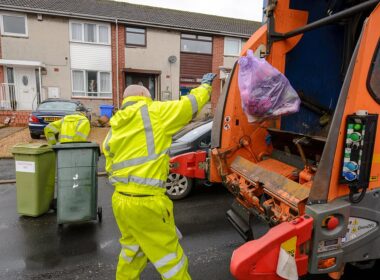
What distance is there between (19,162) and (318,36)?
4.18m

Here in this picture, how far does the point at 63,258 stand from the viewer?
3238 mm

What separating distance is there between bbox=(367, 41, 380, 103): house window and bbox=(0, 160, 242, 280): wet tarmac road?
2085mm

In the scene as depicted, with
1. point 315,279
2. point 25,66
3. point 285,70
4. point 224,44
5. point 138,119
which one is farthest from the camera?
point 224,44

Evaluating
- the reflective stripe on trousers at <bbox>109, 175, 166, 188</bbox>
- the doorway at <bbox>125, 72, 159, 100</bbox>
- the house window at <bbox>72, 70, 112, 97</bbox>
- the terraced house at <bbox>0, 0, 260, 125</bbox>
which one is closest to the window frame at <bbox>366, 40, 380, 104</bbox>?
the reflective stripe on trousers at <bbox>109, 175, 166, 188</bbox>

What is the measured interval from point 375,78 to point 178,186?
3554mm

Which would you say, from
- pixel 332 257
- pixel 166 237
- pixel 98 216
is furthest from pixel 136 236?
pixel 98 216

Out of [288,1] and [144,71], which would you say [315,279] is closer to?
[288,1]

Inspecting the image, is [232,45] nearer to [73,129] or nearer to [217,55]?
[217,55]

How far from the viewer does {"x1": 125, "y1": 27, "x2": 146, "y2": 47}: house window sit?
1663 cm

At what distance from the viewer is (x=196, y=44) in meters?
18.0

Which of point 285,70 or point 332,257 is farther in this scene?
point 285,70

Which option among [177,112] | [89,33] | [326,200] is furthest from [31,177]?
[89,33]

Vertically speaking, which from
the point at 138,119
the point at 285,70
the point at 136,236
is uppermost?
the point at 285,70

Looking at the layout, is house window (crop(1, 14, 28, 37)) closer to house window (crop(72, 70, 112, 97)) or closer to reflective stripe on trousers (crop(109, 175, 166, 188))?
house window (crop(72, 70, 112, 97))
